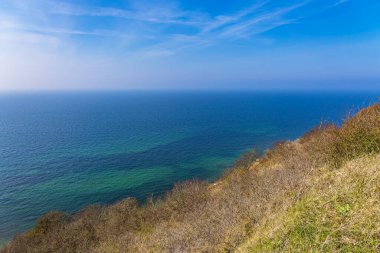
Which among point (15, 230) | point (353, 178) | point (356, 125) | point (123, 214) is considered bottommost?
point (15, 230)

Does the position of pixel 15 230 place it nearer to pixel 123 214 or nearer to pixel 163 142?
pixel 123 214

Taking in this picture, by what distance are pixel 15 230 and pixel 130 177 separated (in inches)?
878

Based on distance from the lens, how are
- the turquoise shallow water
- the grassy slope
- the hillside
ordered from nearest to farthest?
the grassy slope < the hillside < the turquoise shallow water

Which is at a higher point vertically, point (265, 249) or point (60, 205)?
point (265, 249)

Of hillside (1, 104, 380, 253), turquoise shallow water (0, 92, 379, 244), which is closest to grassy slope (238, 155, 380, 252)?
hillside (1, 104, 380, 253)

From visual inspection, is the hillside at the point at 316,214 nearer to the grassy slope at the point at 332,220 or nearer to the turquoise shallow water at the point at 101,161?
the grassy slope at the point at 332,220

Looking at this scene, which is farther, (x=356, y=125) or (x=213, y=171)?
(x=213, y=171)

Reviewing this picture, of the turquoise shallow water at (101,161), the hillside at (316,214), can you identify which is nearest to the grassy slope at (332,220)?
the hillside at (316,214)

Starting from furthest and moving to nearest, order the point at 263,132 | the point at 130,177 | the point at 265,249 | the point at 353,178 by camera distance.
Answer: the point at 263,132
the point at 130,177
the point at 353,178
the point at 265,249

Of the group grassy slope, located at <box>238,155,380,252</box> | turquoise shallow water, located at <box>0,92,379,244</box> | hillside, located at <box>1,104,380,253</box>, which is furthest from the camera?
turquoise shallow water, located at <box>0,92,379,244</box>

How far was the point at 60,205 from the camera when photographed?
138 feet

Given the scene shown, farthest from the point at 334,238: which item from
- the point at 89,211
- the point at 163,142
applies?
the point at 163,142

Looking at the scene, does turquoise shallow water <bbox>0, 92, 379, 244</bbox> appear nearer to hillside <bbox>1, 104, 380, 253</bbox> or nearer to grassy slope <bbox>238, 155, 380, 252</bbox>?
hillside <bbox>1, 104, 380, 253</bbox>

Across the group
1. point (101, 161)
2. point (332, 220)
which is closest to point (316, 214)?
point (332, 220)
